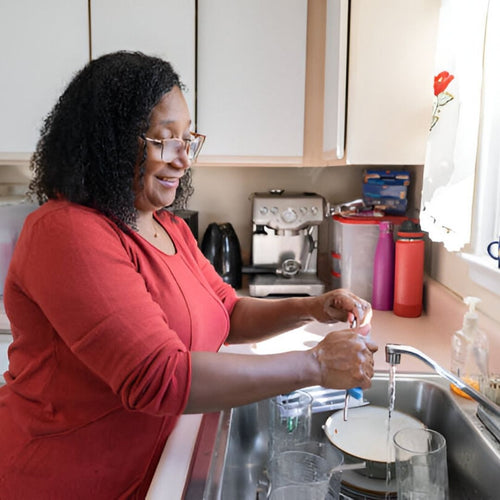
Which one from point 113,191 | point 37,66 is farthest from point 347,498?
point 37,66

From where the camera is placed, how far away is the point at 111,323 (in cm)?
75

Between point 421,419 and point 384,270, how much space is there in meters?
0.67

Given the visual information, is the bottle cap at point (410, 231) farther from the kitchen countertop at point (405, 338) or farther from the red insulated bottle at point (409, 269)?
the kitchen countertop at point (405, 338)

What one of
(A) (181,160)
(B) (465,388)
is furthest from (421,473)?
(A) (181,160)

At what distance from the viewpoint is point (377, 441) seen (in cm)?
113

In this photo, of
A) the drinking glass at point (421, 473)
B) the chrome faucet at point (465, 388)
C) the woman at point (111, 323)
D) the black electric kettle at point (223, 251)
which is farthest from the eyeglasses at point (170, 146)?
the black electric kettle at point (223, 251)

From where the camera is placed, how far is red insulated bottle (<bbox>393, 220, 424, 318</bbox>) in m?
1.69

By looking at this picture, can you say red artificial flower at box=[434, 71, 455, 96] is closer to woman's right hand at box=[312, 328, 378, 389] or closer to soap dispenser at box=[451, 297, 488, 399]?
soap dispenser at box=[451, 297, 488, 399]

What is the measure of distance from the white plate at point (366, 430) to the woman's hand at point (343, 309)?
23cm

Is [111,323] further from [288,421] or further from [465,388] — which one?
[465,388]

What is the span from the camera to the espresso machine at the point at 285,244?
6.34 ft

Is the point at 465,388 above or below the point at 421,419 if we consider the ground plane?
above

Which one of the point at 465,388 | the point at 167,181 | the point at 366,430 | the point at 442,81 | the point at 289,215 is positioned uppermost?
the point at 442,81

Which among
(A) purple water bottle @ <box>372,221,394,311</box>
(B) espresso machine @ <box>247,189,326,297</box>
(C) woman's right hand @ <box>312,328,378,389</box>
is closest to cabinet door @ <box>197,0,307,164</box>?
(B) espresso machine @ <box>247,189,326,297</box>
